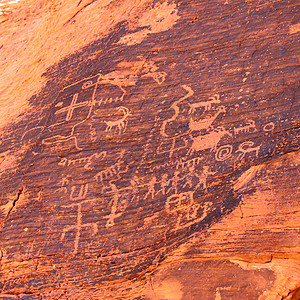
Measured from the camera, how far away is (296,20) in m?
1.96

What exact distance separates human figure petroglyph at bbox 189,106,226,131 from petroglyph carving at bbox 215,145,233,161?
7.5 inches

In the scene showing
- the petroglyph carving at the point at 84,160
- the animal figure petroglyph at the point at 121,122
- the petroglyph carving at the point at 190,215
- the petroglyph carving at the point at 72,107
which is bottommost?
the petroglyph carving at the point at 190,215

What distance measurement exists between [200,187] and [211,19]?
4.17 ft

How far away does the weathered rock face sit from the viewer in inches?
75.6

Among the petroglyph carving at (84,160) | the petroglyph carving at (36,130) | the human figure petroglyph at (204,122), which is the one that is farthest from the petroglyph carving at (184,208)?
the petroglyph carving at (36,130)

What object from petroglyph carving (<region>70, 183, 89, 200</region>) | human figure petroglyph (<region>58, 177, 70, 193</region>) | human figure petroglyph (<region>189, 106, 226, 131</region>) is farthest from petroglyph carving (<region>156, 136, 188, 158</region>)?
human figure petroglyph (<region>58, 177, 70, 193</region>)

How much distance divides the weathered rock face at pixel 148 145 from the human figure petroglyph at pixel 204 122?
0.03 feet

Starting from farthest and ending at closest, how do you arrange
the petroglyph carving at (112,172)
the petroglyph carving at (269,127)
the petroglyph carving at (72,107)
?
1. the petroglyph carving at (72,107)
2. the petroglyph carving at (112,172)
3. the petroglyph carving at (269,127)

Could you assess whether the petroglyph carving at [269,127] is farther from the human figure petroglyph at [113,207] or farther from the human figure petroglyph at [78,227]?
the human figure petroglyph at [78,227]

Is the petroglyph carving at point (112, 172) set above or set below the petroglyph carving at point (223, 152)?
above

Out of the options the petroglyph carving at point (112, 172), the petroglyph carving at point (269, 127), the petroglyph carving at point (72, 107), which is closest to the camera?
the petroglyph carving at point (269, 127)

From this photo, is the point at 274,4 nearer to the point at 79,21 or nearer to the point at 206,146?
the point at 206,146

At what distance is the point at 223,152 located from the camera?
1.94m

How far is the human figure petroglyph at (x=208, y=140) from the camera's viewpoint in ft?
6.41
